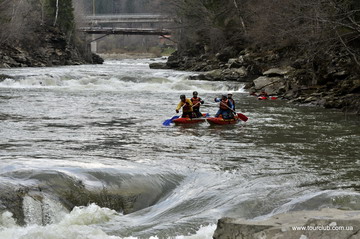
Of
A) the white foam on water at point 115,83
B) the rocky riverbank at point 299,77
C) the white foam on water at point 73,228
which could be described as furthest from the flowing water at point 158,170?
the white foam on water at point 115,83

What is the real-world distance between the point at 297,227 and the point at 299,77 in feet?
76.7

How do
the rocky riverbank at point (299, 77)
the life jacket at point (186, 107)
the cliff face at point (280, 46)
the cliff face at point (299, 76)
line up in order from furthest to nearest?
the cliff face at point (280, 46) → the cliff face at point (299, 76) → the rocky riverbank at point (299, 77) → the life jacket at point (186, 107)

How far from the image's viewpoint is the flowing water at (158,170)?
7.41 m

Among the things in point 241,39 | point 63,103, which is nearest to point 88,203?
point 63,103

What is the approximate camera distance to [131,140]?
14.2m

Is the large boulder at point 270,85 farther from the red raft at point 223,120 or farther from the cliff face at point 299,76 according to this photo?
the red raft at point 223,120

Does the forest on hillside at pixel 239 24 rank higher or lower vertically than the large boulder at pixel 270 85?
higher

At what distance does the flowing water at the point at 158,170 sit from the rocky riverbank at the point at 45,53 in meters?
31.8

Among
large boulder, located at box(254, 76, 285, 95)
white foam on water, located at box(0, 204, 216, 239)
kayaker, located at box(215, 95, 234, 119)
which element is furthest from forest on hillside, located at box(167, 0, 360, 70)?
white foam on water, located at box(0, 204, 216, 239)

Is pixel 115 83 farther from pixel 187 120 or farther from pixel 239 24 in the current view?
pixel 187 120

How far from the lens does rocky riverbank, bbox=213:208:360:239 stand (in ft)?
16.0

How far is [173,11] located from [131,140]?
141ft

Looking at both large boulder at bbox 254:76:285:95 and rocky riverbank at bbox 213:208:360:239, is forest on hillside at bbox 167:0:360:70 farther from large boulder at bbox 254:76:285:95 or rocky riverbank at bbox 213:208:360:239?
rocky riverbank at bbox 213:208:360:239

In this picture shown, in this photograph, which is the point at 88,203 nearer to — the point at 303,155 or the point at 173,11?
the point at 303,155
